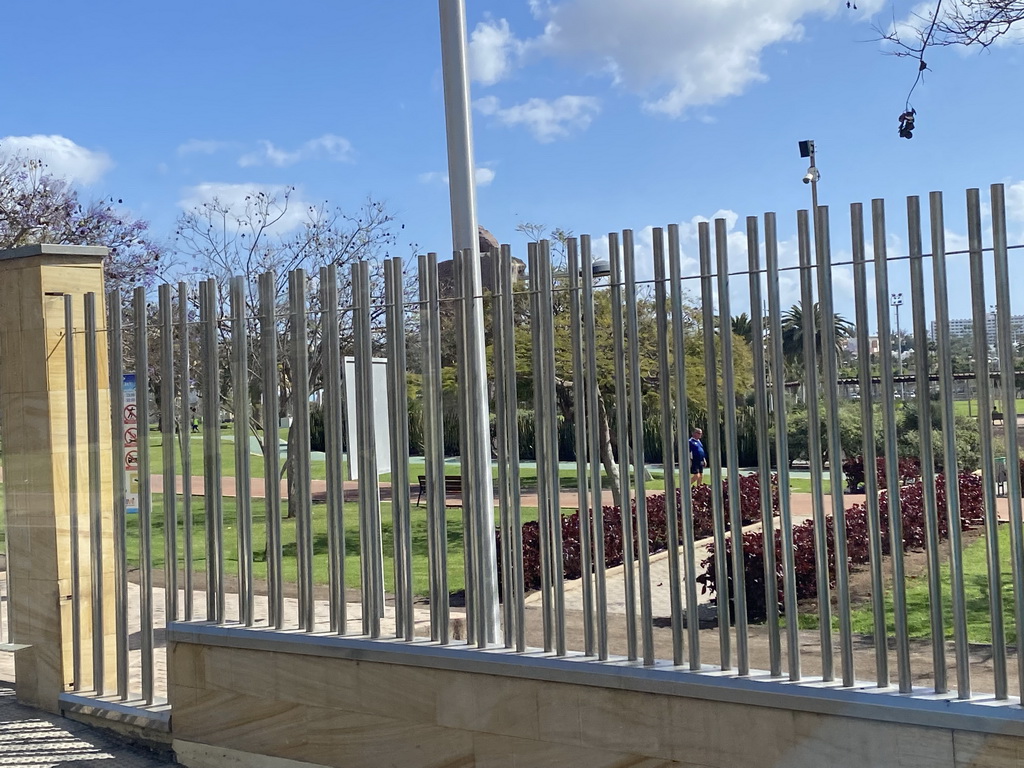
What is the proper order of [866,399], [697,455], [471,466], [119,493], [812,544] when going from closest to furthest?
1. [866,399]
2. [471,466]
3. [119,493]
4. [812,544]
5. [697,455]

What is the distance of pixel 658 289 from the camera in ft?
16.0

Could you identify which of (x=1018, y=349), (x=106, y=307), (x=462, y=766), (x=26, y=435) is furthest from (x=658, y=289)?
(x=26, y=435)

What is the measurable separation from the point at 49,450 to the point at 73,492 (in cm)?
31

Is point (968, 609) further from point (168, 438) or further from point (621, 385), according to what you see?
point (168, 438)

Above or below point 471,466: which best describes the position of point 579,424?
above

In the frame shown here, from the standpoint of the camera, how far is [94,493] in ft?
23.0

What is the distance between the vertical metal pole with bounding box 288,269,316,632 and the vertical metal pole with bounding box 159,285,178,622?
94 cm

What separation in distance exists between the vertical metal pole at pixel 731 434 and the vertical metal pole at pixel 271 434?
2.49 m

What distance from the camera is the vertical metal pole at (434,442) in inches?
216

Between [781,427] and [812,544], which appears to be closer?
[781,427]

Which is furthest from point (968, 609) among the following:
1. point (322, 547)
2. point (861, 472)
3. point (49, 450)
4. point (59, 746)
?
point (322, 547)

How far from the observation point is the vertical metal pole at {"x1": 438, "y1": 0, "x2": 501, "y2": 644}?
18.0ft

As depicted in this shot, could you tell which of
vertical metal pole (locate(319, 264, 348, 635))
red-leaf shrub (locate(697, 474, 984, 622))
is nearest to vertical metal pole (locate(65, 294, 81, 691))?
vertical metal pole (locate(319, 264, 348, 635))

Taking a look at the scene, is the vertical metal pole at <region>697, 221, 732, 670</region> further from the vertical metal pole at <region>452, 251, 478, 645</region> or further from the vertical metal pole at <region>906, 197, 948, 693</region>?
the vertical metal pole at <region>452, 251, 478, 645</region>
